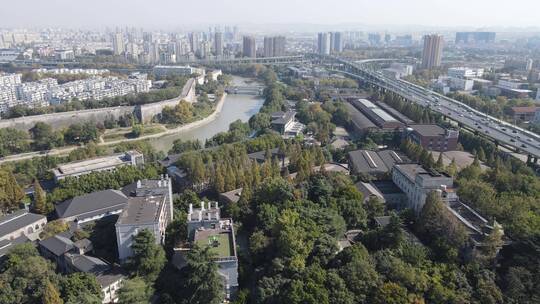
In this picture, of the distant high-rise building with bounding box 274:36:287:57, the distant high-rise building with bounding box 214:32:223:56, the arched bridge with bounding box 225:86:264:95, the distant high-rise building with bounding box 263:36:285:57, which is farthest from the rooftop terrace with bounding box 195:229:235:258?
the distant high-rise building with bounding box 214:32:223:56

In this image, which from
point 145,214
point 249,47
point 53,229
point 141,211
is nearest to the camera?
point 145,214

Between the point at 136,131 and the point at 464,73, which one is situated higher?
the point at 464,73

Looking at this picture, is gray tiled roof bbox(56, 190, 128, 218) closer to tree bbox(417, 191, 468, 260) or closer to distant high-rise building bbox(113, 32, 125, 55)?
tree bbox(417, 191, 468, 260)

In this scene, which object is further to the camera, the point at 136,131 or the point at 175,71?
the point at 175,71

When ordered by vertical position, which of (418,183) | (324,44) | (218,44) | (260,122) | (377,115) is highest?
(324,44)

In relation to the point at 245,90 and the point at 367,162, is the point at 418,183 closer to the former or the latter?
the point at 367,162

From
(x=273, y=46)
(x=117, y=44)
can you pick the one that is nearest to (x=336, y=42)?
(x=273, y=46)

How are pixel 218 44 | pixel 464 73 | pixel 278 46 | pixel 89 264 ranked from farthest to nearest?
pixel 218 44 < pixel 278 46 < pixel 464 73 < pixel 89 264

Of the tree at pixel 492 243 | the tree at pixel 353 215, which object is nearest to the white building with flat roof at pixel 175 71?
the tree at pixel 353 215
